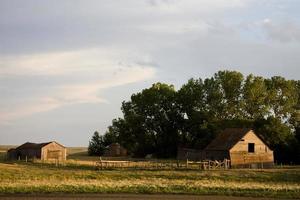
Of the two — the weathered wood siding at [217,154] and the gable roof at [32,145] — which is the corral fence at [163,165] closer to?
the weathered wood siding at [217,154]

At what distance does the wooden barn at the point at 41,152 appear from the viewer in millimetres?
86000

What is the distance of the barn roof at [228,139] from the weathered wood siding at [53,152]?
28.2 metres

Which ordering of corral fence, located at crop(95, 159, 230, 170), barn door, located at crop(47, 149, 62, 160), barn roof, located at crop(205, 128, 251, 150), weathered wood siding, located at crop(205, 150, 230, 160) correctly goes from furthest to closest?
barn door, located at crop(47, 149, 62, 160)
barn roof, located at crop(205, 128, 251, 150)
weathered wood siding, located at crop(205, 150, 230, 160)
corral fence, located at crop(95, 159, 230, 170)

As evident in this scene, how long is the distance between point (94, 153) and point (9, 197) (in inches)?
3472

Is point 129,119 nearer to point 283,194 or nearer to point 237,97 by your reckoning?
point 237,97

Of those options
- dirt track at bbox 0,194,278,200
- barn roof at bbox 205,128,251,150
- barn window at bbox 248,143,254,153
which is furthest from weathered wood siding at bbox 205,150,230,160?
dirt track at bbox 0,194,278,200

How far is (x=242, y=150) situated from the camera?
71.0 meters

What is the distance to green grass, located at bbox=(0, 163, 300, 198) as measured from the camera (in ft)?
102

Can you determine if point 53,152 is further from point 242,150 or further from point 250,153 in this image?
point 250,153

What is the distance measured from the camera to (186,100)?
99.0 m

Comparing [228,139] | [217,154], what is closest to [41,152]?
[217,154]

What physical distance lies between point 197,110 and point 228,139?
25489 millimetres

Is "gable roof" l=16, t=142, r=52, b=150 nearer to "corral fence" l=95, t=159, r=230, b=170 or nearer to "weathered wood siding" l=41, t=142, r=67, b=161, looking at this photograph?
"weathered wood siding" l=41, t=142, r=67, b=161

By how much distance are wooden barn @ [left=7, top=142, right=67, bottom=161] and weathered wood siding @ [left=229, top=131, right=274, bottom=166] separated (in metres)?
31.5
